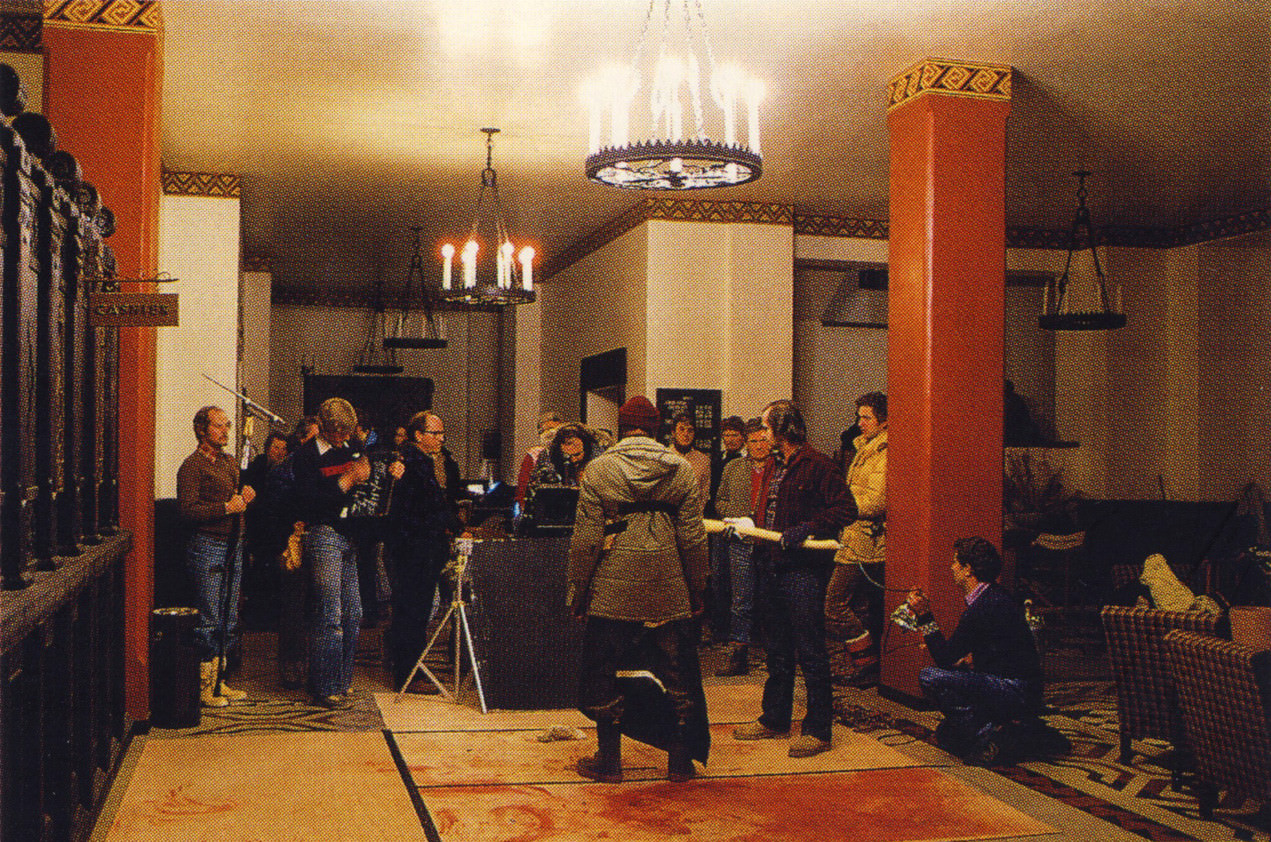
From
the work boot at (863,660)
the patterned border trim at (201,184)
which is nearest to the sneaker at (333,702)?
the work boot at (863,660)

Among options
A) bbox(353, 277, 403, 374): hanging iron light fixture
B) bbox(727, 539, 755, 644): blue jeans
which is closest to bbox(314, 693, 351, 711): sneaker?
bbox(727, 539, 755, 644): blue jeans

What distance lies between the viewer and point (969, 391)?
7180mm

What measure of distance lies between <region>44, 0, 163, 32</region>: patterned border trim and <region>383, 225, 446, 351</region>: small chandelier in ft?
21.8

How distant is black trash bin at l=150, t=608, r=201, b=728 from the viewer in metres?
6.23

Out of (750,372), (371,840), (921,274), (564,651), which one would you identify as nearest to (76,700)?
(371,840)

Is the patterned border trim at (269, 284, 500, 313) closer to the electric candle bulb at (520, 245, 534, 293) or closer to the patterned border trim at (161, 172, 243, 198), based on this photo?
the patterned border trim at (161, 172, 243, 198)

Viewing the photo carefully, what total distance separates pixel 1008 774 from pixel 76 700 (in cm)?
397

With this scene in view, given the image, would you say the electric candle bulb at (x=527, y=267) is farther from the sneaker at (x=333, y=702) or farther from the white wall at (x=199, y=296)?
the sneaker at (x=333, y=702)

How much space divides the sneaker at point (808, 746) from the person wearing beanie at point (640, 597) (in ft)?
2.01

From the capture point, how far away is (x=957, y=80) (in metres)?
7.27

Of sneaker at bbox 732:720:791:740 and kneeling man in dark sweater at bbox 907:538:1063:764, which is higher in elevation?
kneeling man in dark sweater at bbox 907:538:1063:764

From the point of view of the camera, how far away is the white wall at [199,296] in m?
10.6

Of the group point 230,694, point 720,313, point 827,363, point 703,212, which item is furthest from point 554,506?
point 827,363

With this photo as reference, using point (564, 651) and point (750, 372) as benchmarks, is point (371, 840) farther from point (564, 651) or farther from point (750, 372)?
point (750, 372)
